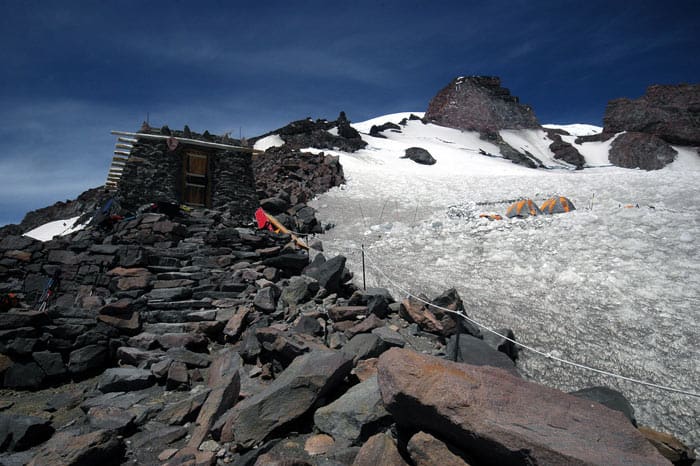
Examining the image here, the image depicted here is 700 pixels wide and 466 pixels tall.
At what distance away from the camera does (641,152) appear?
3547 cm

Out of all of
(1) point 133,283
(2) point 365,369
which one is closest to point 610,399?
(2) point 365,369

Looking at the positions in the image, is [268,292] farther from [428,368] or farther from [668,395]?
[668,395]

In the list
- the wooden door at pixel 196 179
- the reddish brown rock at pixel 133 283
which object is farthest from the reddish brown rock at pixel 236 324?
the wooden door at pixel 196 179

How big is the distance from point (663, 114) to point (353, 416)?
51779 millimetres

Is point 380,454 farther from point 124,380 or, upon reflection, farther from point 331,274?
point 331,274

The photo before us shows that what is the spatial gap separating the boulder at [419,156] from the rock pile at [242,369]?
72.4 feet

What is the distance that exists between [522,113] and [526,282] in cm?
5188

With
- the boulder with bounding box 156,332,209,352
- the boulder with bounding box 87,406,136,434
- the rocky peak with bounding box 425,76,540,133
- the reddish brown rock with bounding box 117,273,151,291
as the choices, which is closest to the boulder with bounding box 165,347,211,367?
the boulder with bounding box 156,332,209,352

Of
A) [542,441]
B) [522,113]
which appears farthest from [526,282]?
[522,113]

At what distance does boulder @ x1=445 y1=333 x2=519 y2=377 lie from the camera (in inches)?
191

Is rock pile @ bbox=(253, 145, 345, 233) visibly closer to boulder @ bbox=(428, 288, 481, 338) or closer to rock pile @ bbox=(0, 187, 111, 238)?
boulder @ bbox=(428, 288, 481, 338)

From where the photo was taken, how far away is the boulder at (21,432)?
3.69m

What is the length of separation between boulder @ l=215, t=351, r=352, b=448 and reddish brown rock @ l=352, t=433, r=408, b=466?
881mm

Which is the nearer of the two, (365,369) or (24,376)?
(365,369)
